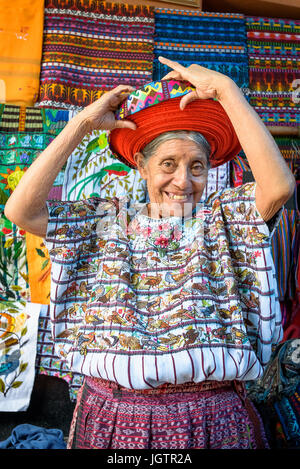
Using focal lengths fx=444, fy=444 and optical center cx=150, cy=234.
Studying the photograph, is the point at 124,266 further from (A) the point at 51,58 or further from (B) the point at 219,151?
(A) the point at 51,58

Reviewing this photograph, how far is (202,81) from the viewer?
1365 mm

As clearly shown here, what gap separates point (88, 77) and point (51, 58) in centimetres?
23

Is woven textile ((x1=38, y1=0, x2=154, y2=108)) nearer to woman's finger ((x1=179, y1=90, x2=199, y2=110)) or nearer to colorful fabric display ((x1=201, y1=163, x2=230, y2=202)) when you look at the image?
colorful fabric display ((x1=201, y1=163, x2=230, y2=202))

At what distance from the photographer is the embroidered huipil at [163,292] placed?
1.22 metres

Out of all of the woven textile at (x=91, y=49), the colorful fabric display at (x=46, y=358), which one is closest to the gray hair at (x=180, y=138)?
the colorful fabric display at (x=46, y=358)

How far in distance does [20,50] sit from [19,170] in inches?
28.2

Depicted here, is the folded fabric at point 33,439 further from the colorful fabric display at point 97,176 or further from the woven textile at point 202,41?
the woven textile at point 202,41

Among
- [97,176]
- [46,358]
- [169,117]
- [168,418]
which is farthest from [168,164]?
[46,358]

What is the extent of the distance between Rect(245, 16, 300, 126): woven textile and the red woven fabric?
1124 millimetres

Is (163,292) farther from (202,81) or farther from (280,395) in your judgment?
(280,395)

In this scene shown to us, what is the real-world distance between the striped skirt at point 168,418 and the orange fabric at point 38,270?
0.99 m

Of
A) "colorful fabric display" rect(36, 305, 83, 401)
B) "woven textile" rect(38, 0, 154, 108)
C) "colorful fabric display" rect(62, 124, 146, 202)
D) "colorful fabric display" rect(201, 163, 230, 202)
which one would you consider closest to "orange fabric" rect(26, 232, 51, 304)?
"colorful fabric display" rect(36, 305, 83, 401)

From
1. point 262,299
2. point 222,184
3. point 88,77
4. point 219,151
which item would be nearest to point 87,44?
point 88,77

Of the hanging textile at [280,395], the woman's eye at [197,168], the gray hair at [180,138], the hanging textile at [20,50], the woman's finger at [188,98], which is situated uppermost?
the hanging textile at [20,50]
